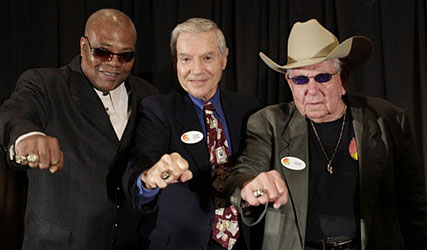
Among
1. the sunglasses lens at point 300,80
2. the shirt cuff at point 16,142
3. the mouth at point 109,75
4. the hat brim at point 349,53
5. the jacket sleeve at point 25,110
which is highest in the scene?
the hat brim at point 349,53

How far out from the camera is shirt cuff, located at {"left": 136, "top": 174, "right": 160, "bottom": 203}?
1.75 meters

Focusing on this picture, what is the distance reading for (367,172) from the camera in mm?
1896

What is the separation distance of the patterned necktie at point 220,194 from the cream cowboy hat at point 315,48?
442 millimetres

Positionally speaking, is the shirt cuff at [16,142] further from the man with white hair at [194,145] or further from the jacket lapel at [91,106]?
the jacket lapel at [91,106]

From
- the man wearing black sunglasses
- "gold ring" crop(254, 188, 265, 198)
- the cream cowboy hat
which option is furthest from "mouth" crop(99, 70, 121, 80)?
"gold ring" crop(254, 188, 265, 198)

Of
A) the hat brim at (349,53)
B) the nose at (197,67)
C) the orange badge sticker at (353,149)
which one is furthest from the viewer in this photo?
the nose at (197,67)

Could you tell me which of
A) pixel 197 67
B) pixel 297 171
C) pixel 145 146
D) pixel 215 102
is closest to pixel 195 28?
pixel 197 67

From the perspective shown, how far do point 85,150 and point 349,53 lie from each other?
4.52ft

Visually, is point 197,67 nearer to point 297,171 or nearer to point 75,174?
point 297,171

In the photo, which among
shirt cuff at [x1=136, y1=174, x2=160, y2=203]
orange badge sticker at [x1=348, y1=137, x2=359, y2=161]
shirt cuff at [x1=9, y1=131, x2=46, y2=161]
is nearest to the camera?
shirt cuff at [x1=9, y1=131, x2=46, y2=161]

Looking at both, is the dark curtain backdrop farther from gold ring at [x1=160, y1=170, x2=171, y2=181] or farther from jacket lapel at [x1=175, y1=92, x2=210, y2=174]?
gold ring at [x1=160, y1=170, x2=171, y2=181]

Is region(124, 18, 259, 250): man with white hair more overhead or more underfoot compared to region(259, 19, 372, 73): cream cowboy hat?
more underfoot

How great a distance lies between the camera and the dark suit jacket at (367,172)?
188 centimetres

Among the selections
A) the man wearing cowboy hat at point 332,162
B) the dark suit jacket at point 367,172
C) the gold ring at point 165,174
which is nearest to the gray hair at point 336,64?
the man wearing cowboy hat at point 332,162
